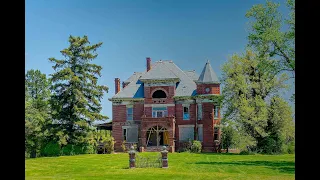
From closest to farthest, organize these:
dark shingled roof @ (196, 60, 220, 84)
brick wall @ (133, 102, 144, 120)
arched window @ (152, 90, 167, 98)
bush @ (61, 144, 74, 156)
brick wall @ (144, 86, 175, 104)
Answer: bush @ (61, 144, 74, 156), dark shingled roof @ (196, 60, 220, 84), brick wall @ (144, 86, 175, 104), brick wall @ (133, 102, 144, 120), arched window @ (152, 90, 167, 98)

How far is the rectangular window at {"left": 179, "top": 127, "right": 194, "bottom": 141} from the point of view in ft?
71.3

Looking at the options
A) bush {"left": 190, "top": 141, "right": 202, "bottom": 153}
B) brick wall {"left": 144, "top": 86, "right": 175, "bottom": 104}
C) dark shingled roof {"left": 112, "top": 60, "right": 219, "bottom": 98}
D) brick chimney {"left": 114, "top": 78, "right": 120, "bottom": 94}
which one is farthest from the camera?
brick chimney {"left": 114, "top": 78, "right": 120, "bottom": 94}

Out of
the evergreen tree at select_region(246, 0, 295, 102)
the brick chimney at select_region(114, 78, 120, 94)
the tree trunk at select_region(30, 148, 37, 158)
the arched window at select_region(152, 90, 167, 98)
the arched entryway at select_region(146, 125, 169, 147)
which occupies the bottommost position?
→ the tree trunk at select_region(30, 148, 37, 158)

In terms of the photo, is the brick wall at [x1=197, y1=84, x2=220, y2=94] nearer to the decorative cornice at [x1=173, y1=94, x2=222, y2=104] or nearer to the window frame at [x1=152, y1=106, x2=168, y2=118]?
the decorative cornice at [x1=173, y1=94, x2=222, y2=104]

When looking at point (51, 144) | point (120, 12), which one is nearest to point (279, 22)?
point (51, 144)

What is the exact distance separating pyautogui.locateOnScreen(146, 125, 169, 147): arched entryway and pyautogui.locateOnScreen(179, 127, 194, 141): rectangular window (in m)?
0.67

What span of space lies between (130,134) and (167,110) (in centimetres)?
217

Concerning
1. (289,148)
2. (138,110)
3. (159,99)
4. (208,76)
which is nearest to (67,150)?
(138,110)

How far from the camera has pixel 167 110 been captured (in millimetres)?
22312

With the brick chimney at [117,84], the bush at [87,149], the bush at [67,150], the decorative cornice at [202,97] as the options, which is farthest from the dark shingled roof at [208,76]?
the bush at [67,150]

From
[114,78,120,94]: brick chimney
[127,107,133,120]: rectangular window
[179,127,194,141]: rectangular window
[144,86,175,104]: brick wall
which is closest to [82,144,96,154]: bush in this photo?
[127,107,133,120]: rectangular window

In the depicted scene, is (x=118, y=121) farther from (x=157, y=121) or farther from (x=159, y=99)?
(x=159, y=99)

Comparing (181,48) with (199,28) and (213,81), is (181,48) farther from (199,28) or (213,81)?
(213,81)

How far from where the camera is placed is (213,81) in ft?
71.0
